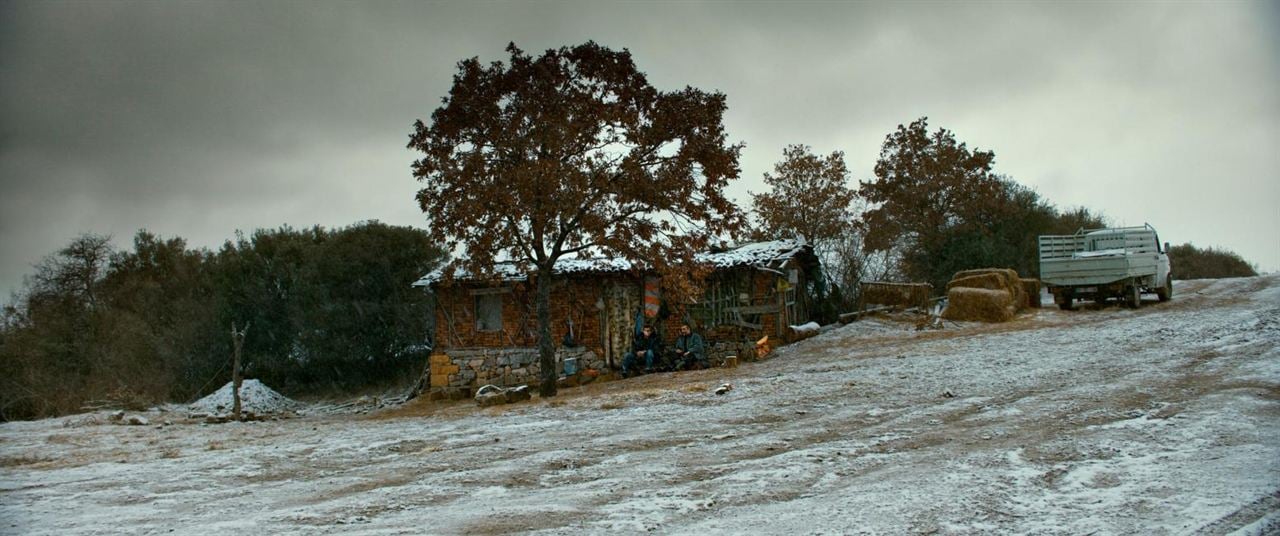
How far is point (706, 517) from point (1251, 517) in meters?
3.65

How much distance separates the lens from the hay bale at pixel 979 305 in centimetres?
2162

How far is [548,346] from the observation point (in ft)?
57.1

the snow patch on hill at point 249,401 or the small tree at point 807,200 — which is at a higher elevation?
the small tree at point 807,200

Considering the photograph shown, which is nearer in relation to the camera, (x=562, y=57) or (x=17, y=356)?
(x=562, y=57)

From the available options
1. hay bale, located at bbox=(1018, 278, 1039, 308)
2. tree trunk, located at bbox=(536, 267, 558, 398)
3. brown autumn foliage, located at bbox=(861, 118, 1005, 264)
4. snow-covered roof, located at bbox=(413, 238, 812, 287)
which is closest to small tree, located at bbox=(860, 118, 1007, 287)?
brown autumn foliage, located at bbox=(861, 118, 1005, 264)

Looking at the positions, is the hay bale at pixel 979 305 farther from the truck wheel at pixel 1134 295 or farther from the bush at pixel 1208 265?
the bush at pixel 1208 265

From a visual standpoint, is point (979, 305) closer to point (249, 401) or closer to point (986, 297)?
point (986, 297)

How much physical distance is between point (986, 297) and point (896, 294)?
385cm

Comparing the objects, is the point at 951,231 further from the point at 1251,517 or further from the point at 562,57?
the point at 1251,517

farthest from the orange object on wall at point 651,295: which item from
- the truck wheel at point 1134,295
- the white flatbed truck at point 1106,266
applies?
the truck wheel at point 1134,295

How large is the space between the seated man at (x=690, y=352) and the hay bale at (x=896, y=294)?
674cm

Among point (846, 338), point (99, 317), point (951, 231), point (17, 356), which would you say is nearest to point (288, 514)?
point (846, 338)

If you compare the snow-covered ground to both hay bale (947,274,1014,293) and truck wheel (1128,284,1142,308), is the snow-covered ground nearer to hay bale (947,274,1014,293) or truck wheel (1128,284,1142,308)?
truck wheel (1128,284,1142,308)

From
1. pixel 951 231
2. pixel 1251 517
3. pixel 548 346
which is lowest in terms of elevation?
pixel 1251 517
